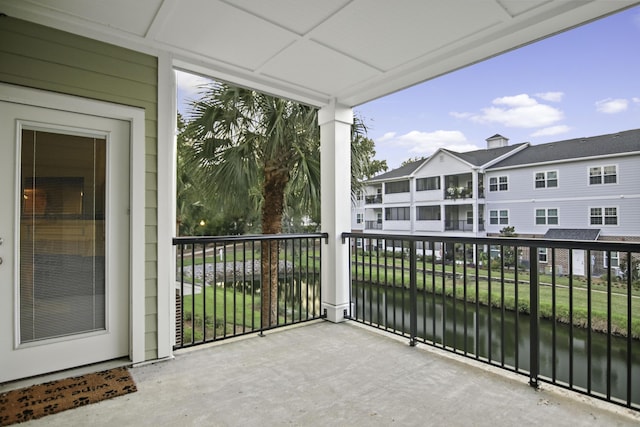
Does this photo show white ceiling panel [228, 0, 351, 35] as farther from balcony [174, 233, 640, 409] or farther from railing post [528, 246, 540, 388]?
railing post [528, 246, 540, 388]

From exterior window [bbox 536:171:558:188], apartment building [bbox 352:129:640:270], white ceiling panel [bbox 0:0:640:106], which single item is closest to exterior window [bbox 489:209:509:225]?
apartment building [bbox 352:129:640:270]

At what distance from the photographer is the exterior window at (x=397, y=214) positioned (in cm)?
343

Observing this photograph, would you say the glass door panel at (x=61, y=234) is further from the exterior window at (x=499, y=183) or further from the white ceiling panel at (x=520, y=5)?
the exterior window at (x=499, y=183)

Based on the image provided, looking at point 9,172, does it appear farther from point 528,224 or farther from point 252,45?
point 528,224

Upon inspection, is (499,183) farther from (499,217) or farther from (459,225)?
(459,225)

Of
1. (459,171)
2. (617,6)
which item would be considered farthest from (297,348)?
(617,6)

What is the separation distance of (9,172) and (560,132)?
409 centimetres

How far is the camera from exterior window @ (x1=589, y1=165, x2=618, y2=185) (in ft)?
7.09

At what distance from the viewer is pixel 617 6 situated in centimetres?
182

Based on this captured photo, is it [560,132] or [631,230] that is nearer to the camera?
[631,230]

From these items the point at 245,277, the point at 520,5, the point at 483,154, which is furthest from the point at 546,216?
the point at 245,277

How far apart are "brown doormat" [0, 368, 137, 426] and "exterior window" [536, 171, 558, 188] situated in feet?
10.9

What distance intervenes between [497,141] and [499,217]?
1.02 meters

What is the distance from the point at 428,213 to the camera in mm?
3232
